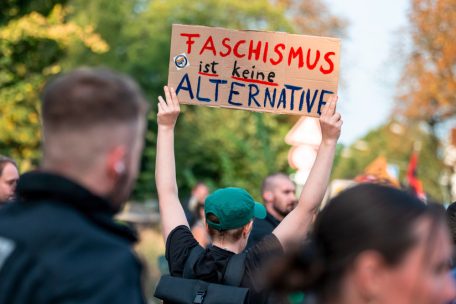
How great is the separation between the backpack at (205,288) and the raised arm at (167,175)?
323mm

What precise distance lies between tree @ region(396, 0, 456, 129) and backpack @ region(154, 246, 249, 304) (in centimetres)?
2176

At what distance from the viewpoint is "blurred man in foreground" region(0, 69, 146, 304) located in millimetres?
2418

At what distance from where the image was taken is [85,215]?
256 centimetres

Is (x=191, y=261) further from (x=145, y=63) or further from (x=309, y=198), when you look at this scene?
(x=145, y=63)

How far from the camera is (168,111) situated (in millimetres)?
5262

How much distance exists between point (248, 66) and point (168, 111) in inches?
31.1

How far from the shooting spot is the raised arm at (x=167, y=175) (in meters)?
5.01

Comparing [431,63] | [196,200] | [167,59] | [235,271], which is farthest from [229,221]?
[167,59]

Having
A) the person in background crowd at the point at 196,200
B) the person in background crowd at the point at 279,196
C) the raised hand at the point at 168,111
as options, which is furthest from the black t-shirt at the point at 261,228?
the person in background crowd at the point at 196,200

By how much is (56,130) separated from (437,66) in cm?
2496

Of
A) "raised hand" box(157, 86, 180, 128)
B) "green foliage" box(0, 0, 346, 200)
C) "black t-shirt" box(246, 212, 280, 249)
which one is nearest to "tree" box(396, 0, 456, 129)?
"green foliage" box(0, 0, 346, 200)

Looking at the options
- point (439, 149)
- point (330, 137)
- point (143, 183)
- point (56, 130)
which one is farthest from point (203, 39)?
point (143, 183)

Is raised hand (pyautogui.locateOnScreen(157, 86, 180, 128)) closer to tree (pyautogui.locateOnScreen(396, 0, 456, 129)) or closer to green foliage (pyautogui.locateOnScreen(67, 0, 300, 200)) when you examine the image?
green foliage (pyautogui.locateOnScreen(67, 0, 300, 200))

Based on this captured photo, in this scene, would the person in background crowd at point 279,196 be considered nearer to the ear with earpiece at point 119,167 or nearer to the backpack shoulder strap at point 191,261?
the backpack shoulder strap at point 191,261
